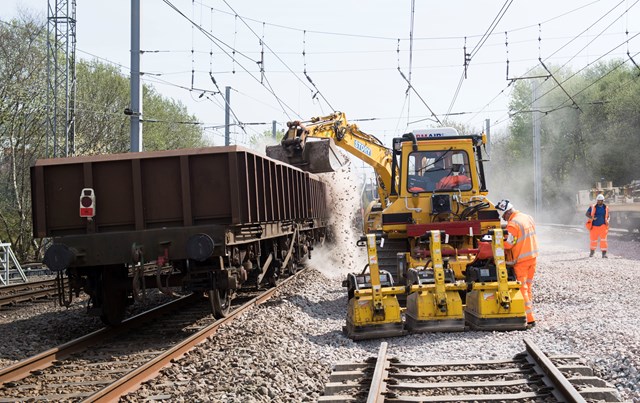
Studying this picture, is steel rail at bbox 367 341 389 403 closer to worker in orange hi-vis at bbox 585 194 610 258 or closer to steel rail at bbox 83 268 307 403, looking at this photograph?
steel rail at bbox 83 268 307 403

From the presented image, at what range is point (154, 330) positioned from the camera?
10.2m

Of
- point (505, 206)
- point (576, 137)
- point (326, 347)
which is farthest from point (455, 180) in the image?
point (576, 137)

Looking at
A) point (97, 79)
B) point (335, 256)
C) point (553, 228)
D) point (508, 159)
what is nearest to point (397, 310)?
point (335, 256)

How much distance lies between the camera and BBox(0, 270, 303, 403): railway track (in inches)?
264

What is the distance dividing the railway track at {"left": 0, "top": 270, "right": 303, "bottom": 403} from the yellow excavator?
2.41 meters

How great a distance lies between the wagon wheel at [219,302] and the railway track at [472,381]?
369 centimetres

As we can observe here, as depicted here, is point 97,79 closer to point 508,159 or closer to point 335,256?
point 335,256

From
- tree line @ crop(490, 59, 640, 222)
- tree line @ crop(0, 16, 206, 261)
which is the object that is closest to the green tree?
tree line @ crop(0, 16, 206, 261)

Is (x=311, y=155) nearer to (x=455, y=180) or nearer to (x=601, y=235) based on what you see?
(x=455, y=180)

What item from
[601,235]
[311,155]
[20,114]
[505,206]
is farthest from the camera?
[20,114]

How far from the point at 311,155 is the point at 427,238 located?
7076 mm

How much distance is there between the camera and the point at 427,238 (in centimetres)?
1074

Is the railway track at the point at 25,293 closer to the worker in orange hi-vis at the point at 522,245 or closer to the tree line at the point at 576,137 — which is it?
the worker in orange hi-vis at the point at 522,245

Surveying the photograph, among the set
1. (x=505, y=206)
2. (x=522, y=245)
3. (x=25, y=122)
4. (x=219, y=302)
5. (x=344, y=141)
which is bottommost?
(x=219, y=302)
